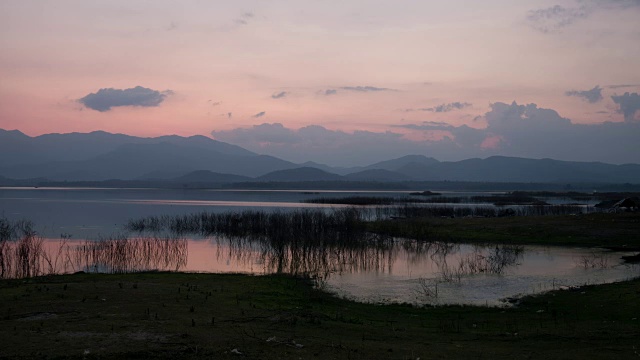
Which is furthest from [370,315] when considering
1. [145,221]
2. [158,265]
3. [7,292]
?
[145,221]

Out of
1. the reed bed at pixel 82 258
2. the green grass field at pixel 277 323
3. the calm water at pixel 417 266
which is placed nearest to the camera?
the green grass field at pixel 277 323

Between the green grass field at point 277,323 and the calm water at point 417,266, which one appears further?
the calm water at point 417,266

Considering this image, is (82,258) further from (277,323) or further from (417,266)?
(277,323)

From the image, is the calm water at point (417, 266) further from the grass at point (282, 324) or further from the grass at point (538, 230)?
the grass at point (538, 230)

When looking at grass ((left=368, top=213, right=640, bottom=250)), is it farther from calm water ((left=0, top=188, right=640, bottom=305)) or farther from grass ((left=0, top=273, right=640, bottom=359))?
grass ((left=0, top=273, right=640, bottom=359))

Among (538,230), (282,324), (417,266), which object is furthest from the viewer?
(538,230)

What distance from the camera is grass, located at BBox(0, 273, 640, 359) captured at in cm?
1131

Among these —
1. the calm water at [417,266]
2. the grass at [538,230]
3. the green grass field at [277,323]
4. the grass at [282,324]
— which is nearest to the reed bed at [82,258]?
the calm water at [417,266]

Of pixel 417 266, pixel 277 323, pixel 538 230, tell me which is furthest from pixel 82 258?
pixel 538 230

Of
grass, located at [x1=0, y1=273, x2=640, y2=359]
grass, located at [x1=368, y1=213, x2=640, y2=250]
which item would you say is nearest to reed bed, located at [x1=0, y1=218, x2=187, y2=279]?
grass, located at [x1=0, y1=273, x2=640, y2=359]

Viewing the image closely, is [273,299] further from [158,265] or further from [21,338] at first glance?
[158,265]

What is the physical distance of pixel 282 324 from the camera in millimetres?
13906

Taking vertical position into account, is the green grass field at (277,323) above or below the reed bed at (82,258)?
above

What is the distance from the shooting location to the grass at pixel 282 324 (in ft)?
37.1
